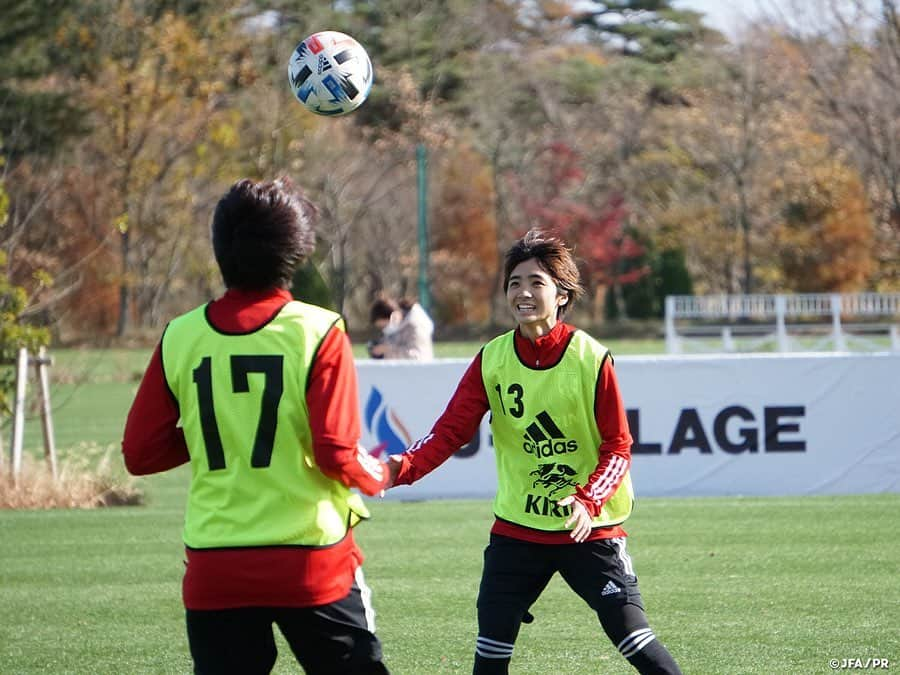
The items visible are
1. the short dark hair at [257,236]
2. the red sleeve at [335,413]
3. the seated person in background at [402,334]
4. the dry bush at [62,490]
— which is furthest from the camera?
the seated person in background at [402,334]

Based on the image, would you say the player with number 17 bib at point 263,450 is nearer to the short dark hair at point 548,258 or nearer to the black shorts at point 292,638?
the black shorts at point 292,638

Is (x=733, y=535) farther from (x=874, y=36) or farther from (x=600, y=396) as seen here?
(x=874, y=36)

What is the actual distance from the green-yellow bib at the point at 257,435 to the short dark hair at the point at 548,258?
4.69 feet

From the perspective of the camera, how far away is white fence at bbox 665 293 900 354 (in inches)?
1337

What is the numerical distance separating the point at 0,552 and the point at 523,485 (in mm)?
6580

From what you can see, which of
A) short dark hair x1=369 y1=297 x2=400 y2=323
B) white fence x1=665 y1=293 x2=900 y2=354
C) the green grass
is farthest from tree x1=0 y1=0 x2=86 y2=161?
the green grass

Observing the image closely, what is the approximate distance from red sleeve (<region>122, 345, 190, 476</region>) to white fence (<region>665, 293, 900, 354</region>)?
2983 cm

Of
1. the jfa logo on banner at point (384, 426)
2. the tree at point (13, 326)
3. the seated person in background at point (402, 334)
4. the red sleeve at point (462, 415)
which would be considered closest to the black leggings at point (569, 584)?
the red sleeve at point (462, 415)

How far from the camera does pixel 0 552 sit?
1018 cm

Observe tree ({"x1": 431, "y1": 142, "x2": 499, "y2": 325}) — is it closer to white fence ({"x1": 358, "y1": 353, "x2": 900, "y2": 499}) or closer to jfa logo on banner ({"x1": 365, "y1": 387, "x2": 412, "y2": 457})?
jfa logo on banner ({"x1": 365, "y1": 387, "x2": 412, "y2": 457})

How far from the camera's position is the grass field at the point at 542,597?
6.63 meters

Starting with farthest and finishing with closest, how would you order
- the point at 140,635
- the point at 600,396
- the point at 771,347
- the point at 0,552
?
1. the point at 771,347
2. the point at 0,552
3. the point at 140,635
4. the point at 600,396

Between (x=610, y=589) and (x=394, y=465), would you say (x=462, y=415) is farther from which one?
(x=610, y=589)

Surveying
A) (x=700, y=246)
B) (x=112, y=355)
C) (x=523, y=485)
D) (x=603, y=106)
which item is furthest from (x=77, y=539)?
(x=603, y=106)
